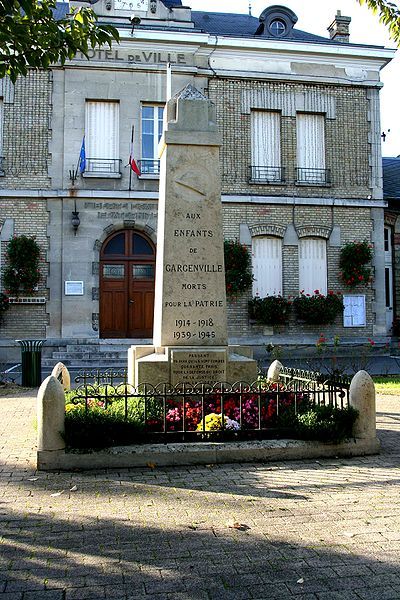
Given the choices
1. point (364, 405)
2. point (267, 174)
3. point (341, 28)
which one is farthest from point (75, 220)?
point (364, 405)

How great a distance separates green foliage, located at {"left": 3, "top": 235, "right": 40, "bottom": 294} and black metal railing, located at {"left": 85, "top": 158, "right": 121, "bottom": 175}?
2925 millimetres

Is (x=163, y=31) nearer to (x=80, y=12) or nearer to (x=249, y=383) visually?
(x=80, y=12)

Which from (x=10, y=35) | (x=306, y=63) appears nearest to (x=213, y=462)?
(x=10, y=35)

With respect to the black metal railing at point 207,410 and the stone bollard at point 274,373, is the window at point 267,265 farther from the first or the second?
the black metal railing at point 207,410

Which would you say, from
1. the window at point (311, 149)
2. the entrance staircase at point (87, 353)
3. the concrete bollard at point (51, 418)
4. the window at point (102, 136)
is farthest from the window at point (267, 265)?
the concrete bollard at point (51, 418)

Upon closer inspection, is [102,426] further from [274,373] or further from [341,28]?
[341,28]

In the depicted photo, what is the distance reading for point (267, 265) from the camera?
19062 millimetres

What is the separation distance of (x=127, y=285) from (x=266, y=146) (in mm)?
6406

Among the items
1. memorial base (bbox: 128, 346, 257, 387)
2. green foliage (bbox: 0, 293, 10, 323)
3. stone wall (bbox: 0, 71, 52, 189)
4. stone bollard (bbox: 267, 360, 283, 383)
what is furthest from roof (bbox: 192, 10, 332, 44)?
memorial base (bbox: 128, 346, 257, 387)

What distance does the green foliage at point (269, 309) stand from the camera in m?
18.4

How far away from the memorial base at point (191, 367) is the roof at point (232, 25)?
50.3 feet

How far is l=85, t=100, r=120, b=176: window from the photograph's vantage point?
60.1 feet

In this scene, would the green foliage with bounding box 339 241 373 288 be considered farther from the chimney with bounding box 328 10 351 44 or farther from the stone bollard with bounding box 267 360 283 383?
the stone bollard with bounding box 267 360 283 383

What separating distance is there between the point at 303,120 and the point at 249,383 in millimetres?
14548
